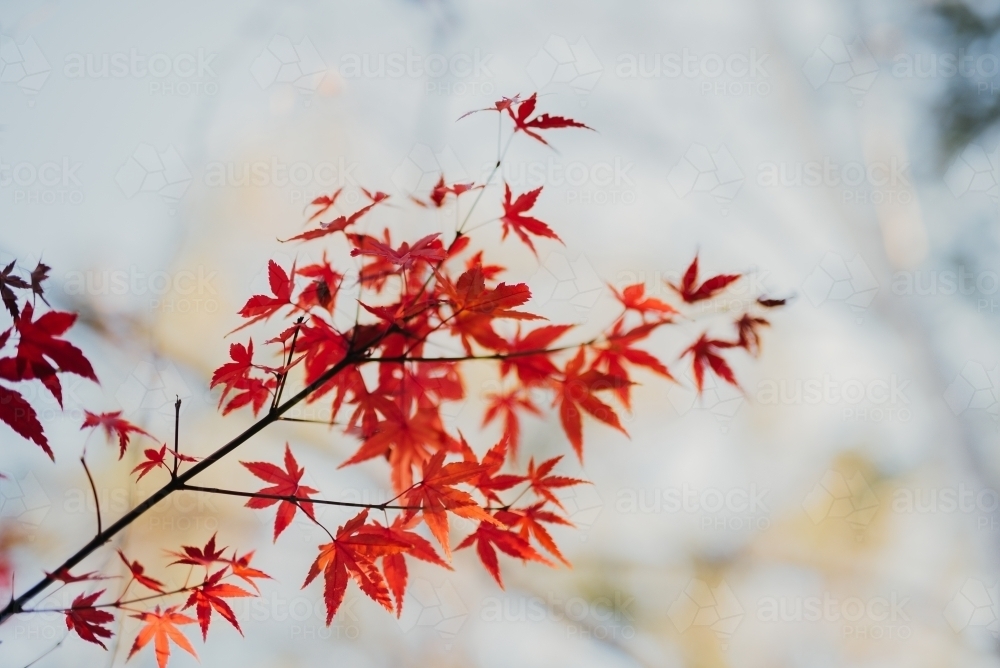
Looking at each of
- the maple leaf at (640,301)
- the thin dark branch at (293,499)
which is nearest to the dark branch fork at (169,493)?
the thin dark branch at (293,499)

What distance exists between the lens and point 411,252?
74cm

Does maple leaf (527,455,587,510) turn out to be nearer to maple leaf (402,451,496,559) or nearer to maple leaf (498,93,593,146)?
maple leaf (402,451,496,559)

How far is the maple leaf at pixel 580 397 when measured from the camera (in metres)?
0.85

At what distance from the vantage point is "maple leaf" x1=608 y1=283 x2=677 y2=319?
0.96m

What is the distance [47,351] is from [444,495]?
447 mm

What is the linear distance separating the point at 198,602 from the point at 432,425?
40 cm

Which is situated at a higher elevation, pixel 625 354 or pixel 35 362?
pixel 625 354

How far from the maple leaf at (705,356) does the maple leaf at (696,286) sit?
84 millimetres

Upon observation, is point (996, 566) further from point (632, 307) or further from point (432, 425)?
point (432, 425)

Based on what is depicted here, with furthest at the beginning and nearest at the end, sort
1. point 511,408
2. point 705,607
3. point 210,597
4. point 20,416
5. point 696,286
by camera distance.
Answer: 1. point 705,607
2. point 511,408
3. point 696,286
4. point 210,597
5. point 20,416

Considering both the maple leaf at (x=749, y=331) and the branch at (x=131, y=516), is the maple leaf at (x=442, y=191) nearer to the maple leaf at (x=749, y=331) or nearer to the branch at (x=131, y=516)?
the branch at (x=131, y=516)

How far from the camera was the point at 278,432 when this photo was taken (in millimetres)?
2773

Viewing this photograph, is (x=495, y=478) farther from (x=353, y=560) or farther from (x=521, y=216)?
(x=521, y=216)

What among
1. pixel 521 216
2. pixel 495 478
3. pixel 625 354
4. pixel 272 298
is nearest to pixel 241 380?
Answer: pixel 272 298
